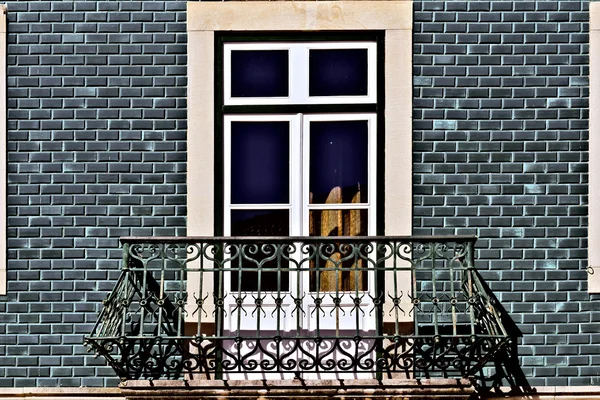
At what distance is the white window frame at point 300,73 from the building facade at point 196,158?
0.15 metres

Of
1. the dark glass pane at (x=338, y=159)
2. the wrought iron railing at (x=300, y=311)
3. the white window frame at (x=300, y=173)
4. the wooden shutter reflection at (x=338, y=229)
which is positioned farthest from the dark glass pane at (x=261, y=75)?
the wrought iron railing at (x=300, y=311)

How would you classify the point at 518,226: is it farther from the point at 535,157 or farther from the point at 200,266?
the point at 200,266

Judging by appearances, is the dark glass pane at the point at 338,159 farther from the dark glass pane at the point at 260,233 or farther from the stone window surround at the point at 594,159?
the stone window surround at the point at 594,159

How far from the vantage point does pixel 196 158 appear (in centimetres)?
837

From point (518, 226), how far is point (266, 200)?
6.45ft

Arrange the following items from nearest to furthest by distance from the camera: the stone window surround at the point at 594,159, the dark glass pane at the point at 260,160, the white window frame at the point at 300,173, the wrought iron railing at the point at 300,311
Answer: the wrought iron railing at the point at 300,311 < the stone window surround at the point at 594,159 < the white window frame at the point at 300,173 < the dark glass pane at the point at 260,160

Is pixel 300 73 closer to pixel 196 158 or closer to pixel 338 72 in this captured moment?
pixel 338 72

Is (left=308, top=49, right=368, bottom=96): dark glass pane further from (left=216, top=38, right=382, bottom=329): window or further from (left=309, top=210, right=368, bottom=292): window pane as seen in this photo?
(left=309, top=210, right=368, bottom=292): window pane

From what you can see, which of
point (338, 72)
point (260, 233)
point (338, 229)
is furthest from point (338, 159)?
point (260, 233)

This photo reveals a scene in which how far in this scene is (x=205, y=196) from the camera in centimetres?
835

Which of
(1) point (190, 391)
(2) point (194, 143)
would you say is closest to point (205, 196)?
(2) point (194, 143)

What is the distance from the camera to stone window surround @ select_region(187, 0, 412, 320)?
834 cm

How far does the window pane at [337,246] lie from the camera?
835 centimetres

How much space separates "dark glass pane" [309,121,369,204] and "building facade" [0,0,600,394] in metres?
0.29
